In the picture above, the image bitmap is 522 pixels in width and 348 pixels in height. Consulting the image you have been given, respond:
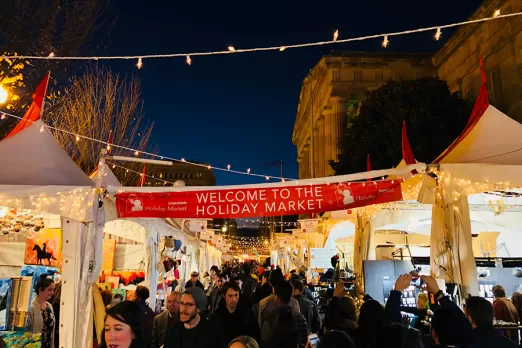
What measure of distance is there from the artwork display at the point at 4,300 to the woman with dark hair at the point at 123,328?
11.6ft

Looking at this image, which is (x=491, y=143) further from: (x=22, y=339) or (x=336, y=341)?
(x=22, y=339)

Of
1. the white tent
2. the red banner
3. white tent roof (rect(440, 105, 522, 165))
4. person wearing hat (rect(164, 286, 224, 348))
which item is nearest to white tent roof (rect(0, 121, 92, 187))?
the white tent

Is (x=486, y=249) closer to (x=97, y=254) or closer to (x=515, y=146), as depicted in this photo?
(x=515, y=146)

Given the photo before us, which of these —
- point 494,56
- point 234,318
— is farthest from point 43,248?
point 494,56

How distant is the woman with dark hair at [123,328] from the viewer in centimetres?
295

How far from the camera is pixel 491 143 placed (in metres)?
7.04

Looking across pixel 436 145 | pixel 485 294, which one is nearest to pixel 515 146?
pixel 485 294

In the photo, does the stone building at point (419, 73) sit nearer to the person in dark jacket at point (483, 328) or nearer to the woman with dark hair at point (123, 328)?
the person in dark jacket at point (483, 328)

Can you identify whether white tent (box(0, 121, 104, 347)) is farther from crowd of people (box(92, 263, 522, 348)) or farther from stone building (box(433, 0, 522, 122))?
stone building (box(433, 0, 522, 122))

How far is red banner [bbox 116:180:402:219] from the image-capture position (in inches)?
244

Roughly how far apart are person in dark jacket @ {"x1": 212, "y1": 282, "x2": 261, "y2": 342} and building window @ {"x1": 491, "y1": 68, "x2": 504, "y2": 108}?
25518 millimetres

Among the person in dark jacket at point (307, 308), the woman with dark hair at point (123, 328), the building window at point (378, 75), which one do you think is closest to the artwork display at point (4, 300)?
the woman with dark hair at point (123, 328)

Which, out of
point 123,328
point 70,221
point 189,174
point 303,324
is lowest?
point 303,324

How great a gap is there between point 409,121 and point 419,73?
17598 mm
